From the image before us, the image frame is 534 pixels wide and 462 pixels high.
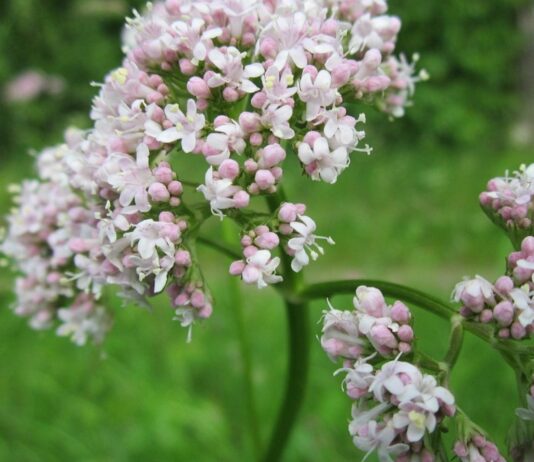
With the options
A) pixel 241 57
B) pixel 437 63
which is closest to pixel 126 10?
pixel 437 63

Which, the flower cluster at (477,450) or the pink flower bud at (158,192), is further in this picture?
the pink flower bud at (158,192)

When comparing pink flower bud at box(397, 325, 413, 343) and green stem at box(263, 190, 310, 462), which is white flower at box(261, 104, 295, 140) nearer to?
green stem at box(263, 190, 310, 462)

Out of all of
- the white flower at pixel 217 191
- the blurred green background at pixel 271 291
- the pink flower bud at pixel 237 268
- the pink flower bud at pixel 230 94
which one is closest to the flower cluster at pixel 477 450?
the pink flower bud at pixel 237 268

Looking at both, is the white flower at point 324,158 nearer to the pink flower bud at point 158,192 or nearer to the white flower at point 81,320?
the pink flower bud at point 158,192

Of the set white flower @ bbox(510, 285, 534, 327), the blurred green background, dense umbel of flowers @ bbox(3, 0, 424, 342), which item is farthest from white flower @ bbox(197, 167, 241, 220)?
the blurred green background

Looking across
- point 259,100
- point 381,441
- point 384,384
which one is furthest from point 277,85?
point 381,441
